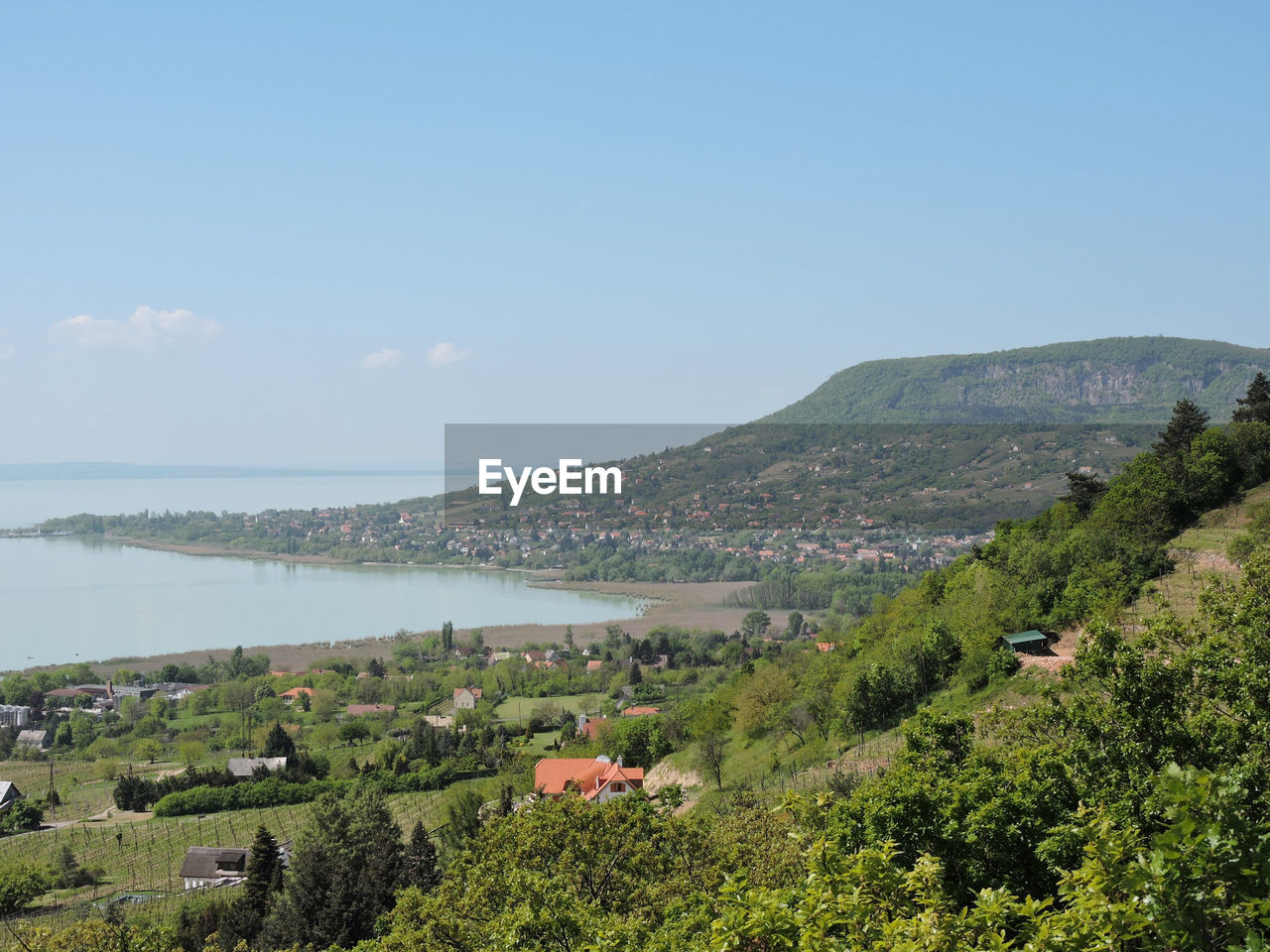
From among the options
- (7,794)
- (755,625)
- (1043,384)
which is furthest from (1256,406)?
(1043,384)

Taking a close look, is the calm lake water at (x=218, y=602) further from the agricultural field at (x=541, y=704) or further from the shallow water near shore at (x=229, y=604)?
the agricultural field at (x=541, y=704)

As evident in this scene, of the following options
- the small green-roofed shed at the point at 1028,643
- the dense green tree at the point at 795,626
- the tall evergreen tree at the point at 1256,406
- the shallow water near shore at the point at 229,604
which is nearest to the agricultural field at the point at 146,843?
the small green-roofed shed at the point at 1028,643

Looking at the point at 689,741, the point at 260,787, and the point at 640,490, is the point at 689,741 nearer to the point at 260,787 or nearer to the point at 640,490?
the point at 260,787

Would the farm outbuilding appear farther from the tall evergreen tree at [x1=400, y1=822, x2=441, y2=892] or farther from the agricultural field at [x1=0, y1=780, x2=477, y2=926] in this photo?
the agricultural field at [x1=0, y1=780, x2=477, y2=926]

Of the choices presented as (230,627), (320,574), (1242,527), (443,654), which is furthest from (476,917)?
(320,574)

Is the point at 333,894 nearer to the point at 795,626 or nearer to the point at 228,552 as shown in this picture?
the point at 795,626

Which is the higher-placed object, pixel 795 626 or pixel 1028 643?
pixel 1028 643

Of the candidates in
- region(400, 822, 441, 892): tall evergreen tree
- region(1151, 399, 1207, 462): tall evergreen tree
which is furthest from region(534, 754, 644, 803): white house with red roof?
region(1151, 399, 1207, 462): tall evergreen tree
